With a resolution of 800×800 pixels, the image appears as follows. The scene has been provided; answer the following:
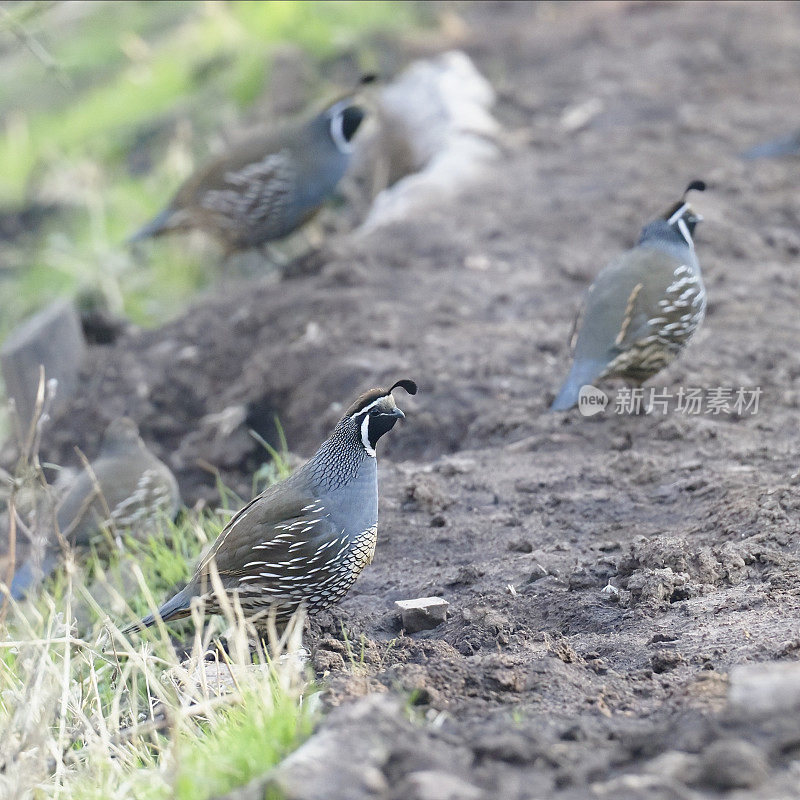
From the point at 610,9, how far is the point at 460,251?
22.5 feet

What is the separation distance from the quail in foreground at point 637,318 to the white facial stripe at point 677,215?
13 cm

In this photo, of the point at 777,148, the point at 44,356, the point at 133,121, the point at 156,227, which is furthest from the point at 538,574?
the point at 133,121

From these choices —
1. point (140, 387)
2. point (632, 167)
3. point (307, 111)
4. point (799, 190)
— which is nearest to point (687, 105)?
point (632, 167)

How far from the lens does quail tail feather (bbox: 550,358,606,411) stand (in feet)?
16.0

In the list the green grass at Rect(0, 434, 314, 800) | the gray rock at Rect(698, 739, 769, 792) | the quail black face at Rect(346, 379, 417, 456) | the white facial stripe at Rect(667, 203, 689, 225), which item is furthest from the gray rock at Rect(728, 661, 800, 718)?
the white facial stripe at Rect(667, 203, 689, 225)

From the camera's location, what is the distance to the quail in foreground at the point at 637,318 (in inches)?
196

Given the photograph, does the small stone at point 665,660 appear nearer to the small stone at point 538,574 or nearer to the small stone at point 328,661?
the small stone at point 538,574

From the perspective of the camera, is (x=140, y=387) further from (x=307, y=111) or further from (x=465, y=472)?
(x=307, y=111)

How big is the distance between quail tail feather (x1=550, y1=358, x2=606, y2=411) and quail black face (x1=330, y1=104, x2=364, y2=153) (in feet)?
10.2

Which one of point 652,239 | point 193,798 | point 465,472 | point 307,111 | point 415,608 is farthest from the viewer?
point 307,111

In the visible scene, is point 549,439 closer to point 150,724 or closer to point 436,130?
point 150,724

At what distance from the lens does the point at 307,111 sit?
1080 cm

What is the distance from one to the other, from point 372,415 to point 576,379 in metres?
1.34

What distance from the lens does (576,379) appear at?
493 cm
